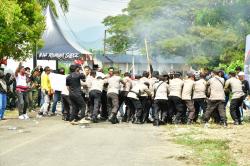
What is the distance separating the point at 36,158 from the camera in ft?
34.3

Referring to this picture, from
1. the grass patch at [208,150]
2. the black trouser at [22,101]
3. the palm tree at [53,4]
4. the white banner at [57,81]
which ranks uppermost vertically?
the palm tree at [53,4]

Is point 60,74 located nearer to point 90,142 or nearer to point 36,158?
point 90,142

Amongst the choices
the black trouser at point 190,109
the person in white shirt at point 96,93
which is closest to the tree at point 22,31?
the person in white shirt at point 96,93

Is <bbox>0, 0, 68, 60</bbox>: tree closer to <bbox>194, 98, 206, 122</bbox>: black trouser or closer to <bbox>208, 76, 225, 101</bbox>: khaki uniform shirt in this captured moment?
<bbox>194, 98, 206, 122</bbox>: black trouser

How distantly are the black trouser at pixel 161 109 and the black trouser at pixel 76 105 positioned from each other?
2276mm

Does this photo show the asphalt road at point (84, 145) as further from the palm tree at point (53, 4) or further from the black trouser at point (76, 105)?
the palm tree at point (53, 4)

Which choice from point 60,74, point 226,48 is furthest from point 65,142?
point 226,48

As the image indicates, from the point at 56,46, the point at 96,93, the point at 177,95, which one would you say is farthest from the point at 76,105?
the point at 56,46

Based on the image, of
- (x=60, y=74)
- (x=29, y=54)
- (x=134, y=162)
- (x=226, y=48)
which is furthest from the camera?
(x=226, y=48)

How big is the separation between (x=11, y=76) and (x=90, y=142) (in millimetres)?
9237

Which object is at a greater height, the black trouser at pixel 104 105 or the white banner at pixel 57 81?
the white banner at pixel 57 81

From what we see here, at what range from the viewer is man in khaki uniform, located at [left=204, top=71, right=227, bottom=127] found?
17.4 metres

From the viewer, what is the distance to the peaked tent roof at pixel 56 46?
2959 centimetres

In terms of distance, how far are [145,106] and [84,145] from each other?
6.67 metres
